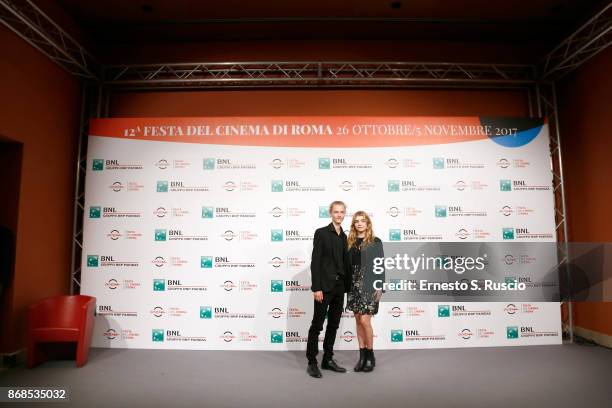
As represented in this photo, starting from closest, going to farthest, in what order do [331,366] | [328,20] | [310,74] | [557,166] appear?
1. [331,366]
2. [328,20]
3. [557,166]
4. [310,74]

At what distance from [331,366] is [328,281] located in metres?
0.81

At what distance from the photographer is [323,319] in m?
3.12

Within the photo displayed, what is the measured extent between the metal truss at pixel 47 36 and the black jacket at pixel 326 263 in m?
3.41

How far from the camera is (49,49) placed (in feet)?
12.7

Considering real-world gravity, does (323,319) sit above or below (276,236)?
below

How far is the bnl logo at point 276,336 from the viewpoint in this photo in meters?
3.86

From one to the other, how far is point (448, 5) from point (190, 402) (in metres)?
4.73

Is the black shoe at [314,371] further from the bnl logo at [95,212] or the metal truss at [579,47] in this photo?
the metal truss at [579,47]

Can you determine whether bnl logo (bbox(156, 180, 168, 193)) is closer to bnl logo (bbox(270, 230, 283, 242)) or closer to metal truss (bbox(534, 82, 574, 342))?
bnl logo (bbox(270, 230, 283, 242))

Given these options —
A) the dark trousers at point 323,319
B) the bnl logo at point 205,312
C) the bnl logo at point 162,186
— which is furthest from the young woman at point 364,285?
the bnl logo at point 162,186

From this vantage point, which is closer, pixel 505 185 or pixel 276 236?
pixel 276 236

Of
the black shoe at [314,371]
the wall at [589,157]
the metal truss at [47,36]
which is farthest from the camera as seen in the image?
the wall at [589,157]

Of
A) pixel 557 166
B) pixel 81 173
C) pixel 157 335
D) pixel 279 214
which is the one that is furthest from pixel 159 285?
pixel 557 166

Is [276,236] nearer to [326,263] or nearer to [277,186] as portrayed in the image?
[277,186]
